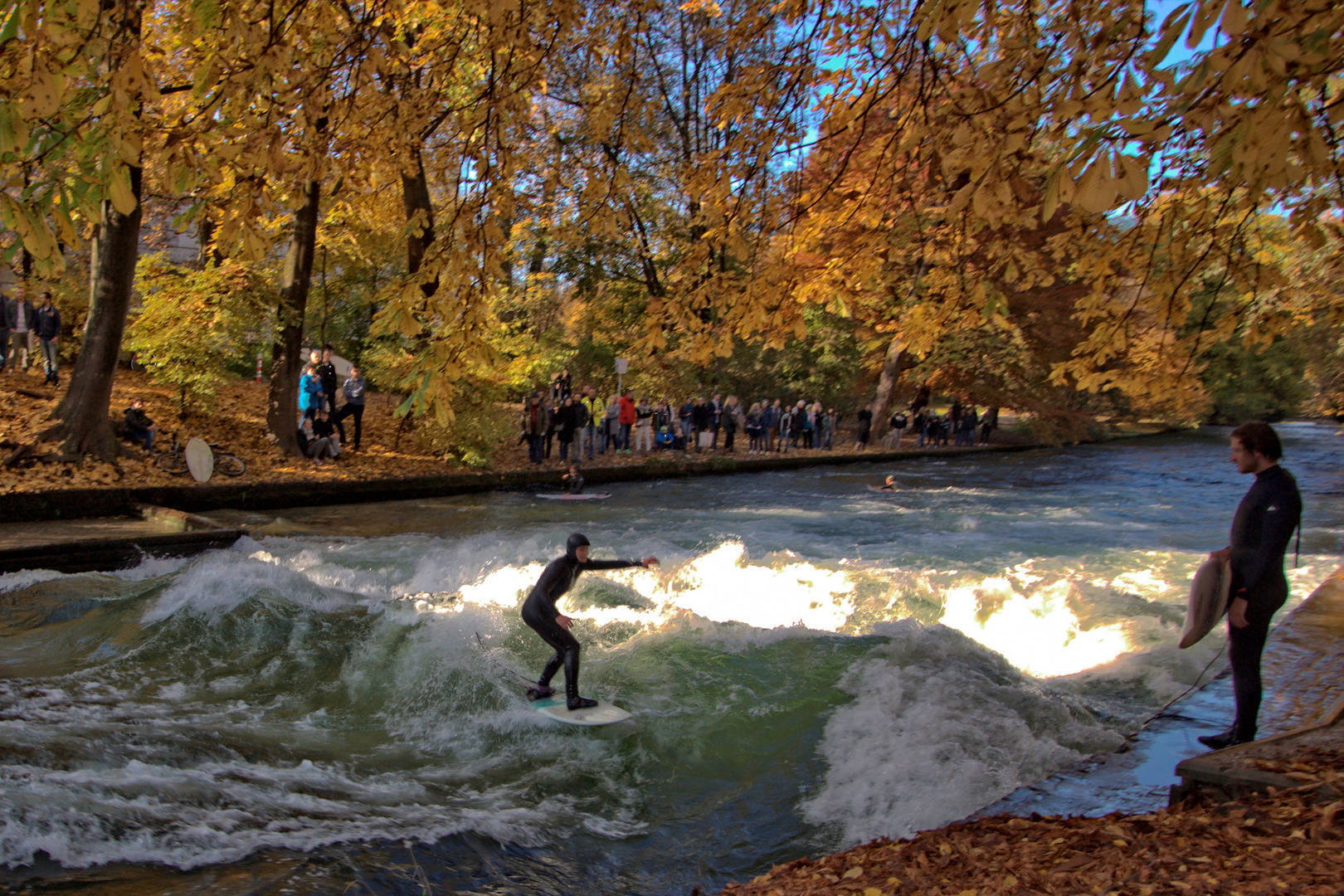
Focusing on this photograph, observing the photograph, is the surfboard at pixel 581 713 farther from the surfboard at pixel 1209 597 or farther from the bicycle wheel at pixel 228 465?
the bicycle wheel at pixel 228 465

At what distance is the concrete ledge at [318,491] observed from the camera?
1343cm

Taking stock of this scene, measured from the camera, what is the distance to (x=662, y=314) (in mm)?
6316

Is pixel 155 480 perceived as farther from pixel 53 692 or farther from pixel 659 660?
pixel 659 660

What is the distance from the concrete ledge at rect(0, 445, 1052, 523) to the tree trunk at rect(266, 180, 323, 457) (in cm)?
224

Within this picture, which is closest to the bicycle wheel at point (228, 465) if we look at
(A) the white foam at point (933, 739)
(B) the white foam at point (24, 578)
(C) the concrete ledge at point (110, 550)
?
(C) the concrete ledge at point (110, 550)

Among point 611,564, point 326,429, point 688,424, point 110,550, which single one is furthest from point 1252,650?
point 688,424

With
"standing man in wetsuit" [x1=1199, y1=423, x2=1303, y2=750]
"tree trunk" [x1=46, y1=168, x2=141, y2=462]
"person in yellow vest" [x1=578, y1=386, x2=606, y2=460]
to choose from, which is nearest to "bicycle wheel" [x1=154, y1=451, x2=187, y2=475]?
"tree trunk" [x1=46, y1=168, x2=141, y2=462]

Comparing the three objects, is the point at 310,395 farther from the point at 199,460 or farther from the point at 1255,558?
the point at 1255,558

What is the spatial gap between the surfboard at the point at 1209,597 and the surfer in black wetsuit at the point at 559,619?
3719 millimetres

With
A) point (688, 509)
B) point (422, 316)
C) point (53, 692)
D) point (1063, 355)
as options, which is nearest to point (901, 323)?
point (422, 316)

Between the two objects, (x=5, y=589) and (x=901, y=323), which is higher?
(x=901, y=323)

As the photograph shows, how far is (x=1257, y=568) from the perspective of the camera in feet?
16.2

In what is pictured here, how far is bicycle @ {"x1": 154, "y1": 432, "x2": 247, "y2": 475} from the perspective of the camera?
16.2 metres

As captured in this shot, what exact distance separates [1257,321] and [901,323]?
2.24m
